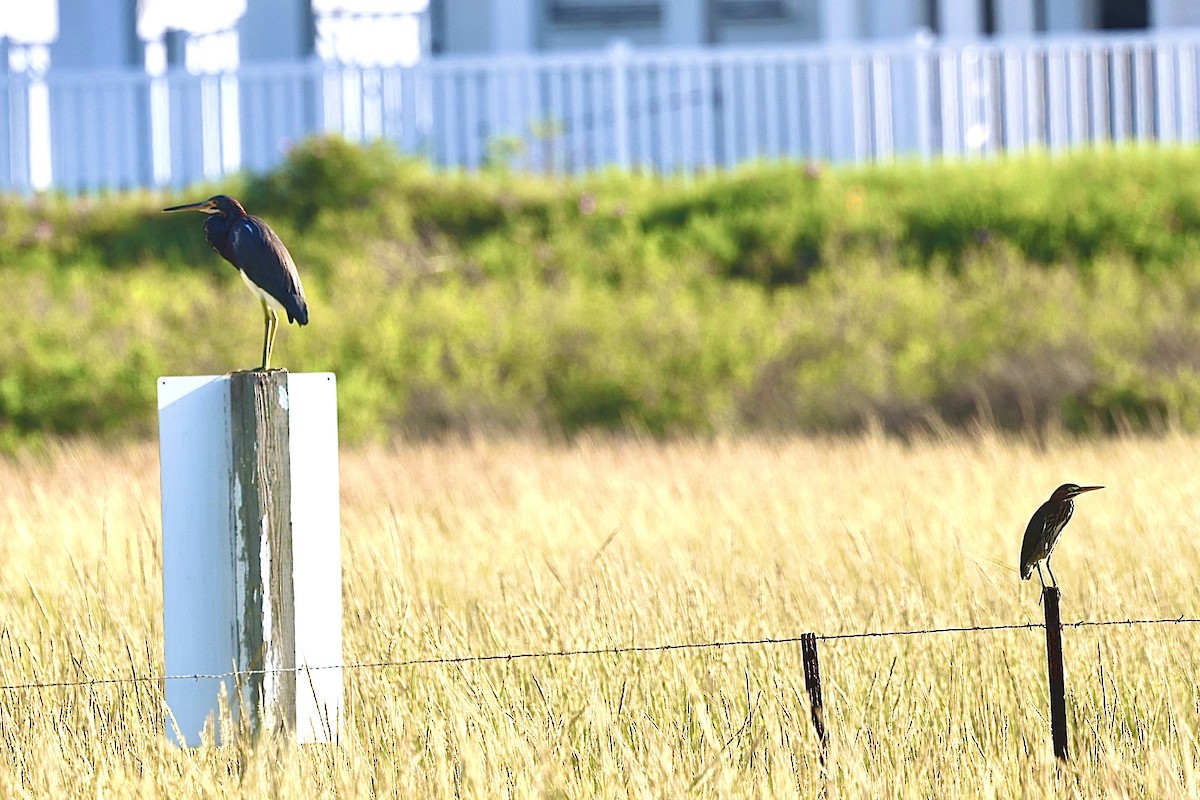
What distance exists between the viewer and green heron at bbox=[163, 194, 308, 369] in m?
3.89

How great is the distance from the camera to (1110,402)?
9.20m

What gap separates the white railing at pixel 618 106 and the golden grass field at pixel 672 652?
6.81 metres

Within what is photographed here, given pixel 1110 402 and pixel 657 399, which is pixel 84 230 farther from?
pixel 1110 402

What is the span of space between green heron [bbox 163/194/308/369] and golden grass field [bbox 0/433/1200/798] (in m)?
0.90

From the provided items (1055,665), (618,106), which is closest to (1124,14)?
(618,106)

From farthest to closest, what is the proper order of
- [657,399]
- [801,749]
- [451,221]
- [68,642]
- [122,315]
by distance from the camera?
1. [451,221]
2. [122,315]
3. [657,399]
4. [68,642]
5. [801,749]

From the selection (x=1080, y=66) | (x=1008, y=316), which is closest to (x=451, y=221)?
(x=1008, y=316)

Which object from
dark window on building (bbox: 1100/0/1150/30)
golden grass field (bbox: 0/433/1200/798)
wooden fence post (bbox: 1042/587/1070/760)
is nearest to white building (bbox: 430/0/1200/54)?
dark window on building (bbox: 1100/0/1150/30)

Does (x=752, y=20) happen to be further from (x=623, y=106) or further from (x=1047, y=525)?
(x=1047, y=525)

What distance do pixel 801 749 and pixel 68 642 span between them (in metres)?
2.13

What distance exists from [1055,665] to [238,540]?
185cm

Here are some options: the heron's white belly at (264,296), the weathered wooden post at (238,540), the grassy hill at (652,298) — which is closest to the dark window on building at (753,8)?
the grassy hill at (652,298)

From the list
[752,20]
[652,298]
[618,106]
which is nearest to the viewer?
[652,298]

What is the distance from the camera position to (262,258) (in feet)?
12.8
